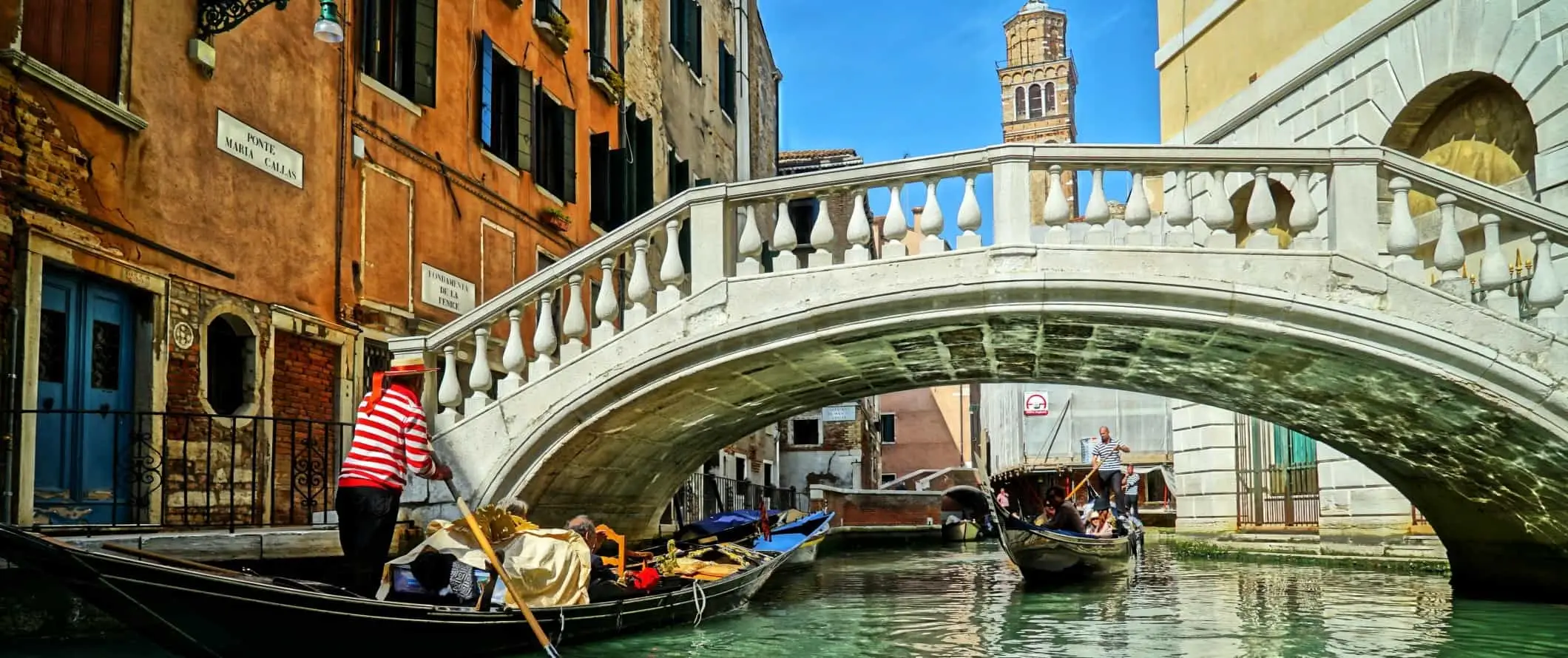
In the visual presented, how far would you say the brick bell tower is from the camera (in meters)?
52.6

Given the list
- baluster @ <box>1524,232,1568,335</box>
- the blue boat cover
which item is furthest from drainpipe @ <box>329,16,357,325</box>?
baluster @ <box>1524,232,1568,335</box>

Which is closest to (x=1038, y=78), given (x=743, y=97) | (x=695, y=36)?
(x=743, y=97)

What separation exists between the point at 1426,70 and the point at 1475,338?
10.2 feet

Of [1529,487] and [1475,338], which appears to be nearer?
[1475,338]

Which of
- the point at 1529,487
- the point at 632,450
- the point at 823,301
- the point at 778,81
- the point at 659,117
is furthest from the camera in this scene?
the point at 778,81

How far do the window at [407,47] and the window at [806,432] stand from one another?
54.8ft

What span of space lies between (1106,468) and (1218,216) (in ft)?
19.1

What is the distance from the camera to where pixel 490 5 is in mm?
8781

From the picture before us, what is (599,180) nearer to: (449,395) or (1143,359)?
(449,395)

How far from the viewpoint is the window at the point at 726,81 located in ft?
50.1

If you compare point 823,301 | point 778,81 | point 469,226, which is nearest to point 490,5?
point 469,226

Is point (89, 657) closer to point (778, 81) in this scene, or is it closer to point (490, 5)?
point (490, 5)

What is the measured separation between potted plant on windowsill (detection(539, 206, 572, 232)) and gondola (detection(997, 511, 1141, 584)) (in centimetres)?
365

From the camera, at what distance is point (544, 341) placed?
6.04 m
